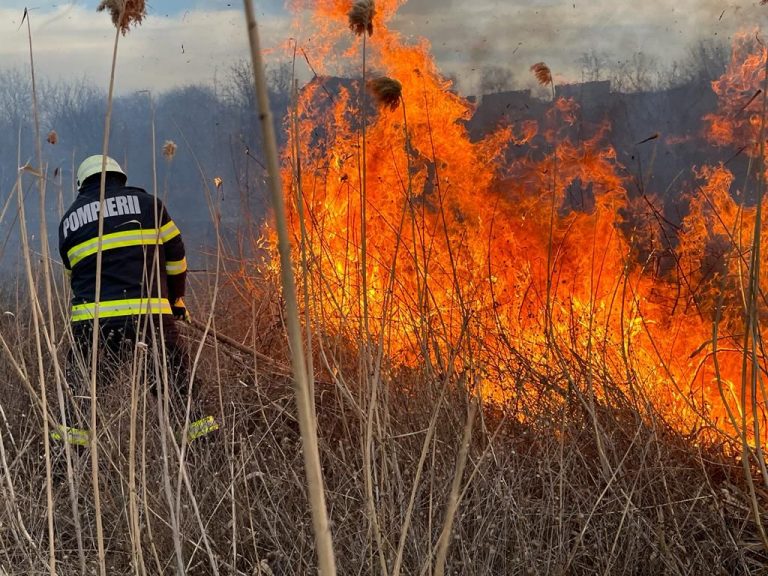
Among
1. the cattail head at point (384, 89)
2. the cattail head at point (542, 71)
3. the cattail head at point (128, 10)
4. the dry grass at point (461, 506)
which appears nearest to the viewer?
the cattail head at point (128, 10)

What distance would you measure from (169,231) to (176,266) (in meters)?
0.28

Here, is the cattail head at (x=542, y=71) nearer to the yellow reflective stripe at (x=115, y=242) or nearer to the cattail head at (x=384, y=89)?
the cattail head at (x=384, y=89)

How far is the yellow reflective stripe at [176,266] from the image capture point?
497cm

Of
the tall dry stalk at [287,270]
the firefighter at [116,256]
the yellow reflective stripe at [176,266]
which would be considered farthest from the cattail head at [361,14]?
the yellow reflective stripe at [176,266]

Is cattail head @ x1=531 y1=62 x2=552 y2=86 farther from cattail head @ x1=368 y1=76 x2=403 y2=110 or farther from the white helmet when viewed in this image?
the white helmet

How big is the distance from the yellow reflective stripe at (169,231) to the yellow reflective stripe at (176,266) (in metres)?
0.17

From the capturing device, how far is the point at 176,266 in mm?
4984


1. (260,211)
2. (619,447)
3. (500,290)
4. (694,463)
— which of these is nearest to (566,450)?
(619,447)

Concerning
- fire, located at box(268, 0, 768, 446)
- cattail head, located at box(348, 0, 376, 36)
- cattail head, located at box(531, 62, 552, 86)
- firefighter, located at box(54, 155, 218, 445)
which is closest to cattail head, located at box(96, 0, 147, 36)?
cattail head, located at box(348, 0, 376, 36)

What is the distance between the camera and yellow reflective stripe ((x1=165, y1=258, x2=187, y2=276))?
497 cm

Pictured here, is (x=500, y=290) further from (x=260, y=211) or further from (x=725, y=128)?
(x=725, y=128)

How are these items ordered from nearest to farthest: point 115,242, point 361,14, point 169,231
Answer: point 361,14 → point 115,242 → point 169,231

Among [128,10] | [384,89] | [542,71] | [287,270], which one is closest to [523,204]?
[542,71]

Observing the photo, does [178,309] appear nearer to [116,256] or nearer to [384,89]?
[116,256]
